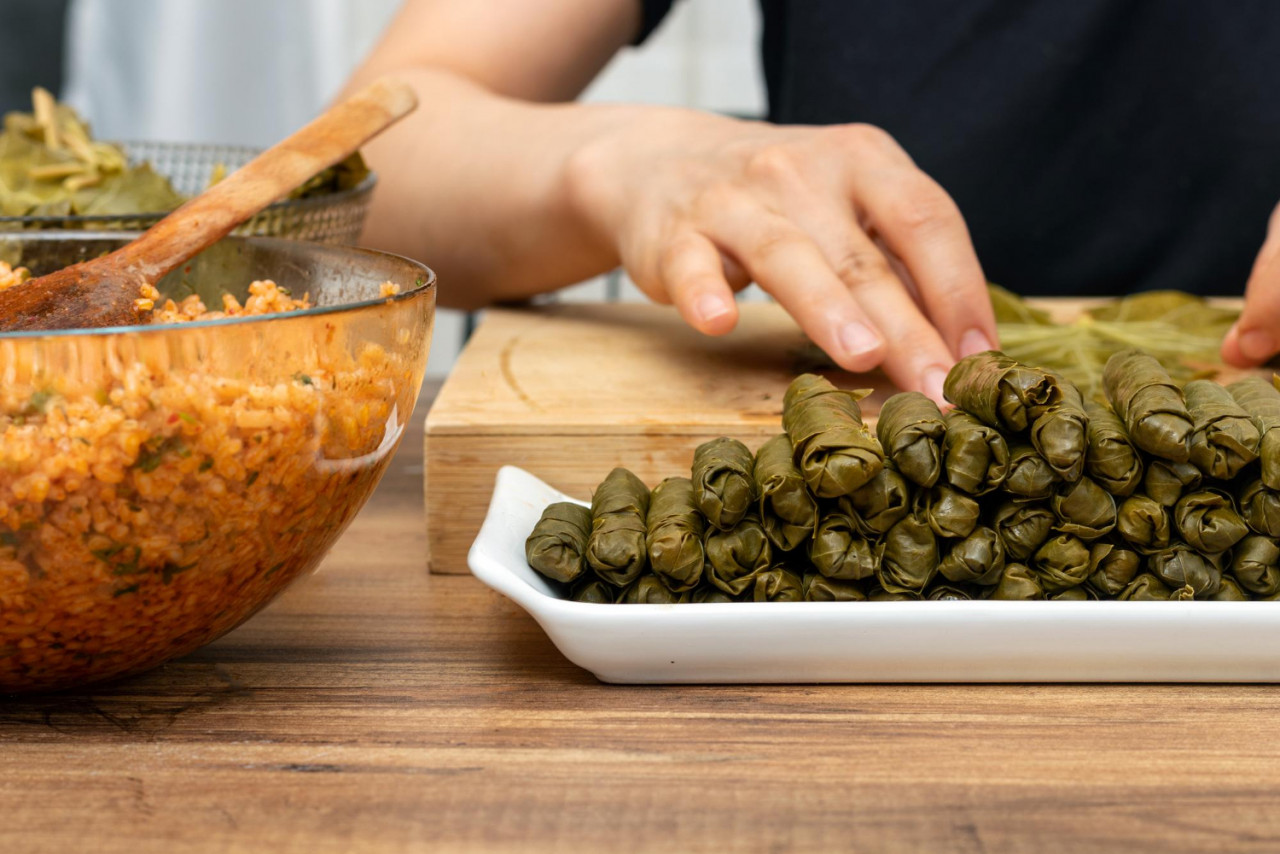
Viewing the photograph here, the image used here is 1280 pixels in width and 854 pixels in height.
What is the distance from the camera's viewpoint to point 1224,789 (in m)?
0.52

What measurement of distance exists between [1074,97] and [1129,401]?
44.7 inches

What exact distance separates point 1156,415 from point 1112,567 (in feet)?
0.27

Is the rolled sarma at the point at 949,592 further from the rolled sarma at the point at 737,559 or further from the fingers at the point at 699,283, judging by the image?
the fingers at the point at 699,283

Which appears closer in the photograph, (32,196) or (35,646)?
(35,646)

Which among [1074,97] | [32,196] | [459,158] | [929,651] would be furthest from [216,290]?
[1074,97]

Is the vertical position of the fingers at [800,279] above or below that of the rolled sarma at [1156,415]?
below

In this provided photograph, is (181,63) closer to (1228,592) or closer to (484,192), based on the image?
(484,192)

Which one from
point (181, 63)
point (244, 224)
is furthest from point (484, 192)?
point (181, 63)

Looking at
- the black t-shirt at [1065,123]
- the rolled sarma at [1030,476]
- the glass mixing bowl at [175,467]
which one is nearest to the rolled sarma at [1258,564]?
the rolled sarma at [1030,476]

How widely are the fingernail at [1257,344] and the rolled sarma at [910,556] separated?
0.53m

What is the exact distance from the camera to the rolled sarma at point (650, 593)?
2.01 feet

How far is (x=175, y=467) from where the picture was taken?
53cm

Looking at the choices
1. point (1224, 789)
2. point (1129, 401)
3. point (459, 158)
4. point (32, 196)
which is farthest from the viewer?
point (459, 158)

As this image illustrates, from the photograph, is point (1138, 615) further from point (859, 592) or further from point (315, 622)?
point (315, 622)
